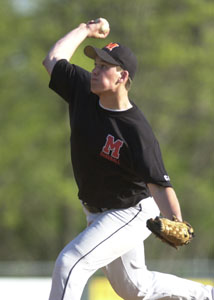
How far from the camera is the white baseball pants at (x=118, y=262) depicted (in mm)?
5188

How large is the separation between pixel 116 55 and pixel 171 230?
5.01ft

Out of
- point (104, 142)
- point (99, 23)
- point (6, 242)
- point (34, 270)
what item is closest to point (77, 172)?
point (104, 142)

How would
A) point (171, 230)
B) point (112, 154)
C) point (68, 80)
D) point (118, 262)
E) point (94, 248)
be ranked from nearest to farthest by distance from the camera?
point (171, 230)
point (94, 248)
point (112, 154)
point (118, 262)
point (68, 80)

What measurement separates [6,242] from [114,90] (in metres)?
22.6

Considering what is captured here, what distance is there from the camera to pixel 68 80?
5.94 m

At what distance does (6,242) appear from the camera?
90.1 ft

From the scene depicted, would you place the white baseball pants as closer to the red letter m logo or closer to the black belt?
the black belt

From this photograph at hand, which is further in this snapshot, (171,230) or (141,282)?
(141,282)

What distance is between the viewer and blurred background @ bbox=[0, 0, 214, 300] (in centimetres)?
2278

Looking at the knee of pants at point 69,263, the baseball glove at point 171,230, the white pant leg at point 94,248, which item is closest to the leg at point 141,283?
the white pant leg at point 94,248

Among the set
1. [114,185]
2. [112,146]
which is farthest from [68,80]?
[114,185]

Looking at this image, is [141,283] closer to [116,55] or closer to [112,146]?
[112,146]

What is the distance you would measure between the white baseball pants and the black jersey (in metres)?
0.15

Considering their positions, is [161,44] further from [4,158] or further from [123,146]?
[123,146]
